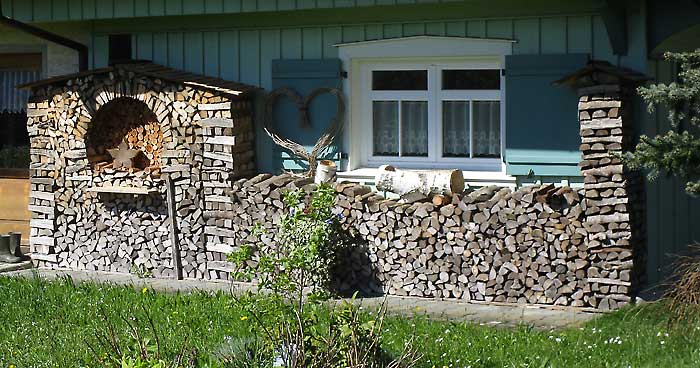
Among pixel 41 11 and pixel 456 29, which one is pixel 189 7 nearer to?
pixel 41 11

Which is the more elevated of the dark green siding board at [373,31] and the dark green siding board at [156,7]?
the dark green siding board at [156,7]

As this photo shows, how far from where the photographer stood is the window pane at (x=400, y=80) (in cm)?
1166

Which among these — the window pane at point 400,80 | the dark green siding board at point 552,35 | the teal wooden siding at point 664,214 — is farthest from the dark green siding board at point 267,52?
the teal wooden siding at point 664,214

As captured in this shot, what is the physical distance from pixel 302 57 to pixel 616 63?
3.42m

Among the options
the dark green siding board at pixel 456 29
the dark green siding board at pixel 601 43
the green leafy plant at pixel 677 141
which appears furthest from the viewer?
the dark green siding board at pixel 456 29

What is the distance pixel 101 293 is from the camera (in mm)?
10695

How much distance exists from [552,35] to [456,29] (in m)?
0.99

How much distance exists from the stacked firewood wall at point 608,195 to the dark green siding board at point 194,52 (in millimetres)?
4581

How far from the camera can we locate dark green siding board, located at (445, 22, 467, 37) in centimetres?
1115

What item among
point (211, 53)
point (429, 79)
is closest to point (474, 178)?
point (429, 79)

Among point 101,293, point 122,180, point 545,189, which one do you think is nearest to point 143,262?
point 122,180

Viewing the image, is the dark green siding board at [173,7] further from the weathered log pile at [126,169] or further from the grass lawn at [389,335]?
the grass lawn at [389,335]

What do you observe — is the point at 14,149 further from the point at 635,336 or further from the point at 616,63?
the point at 635,336

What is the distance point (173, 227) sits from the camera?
12078mm
